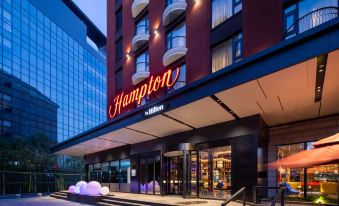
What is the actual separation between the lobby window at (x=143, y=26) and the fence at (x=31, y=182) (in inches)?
934

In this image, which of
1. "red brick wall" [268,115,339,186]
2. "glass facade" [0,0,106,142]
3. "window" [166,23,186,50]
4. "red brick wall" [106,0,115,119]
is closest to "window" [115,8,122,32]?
"red brick wall" [106,0,115,119]

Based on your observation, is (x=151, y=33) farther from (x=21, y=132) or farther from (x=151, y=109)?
(x=21, y=132)

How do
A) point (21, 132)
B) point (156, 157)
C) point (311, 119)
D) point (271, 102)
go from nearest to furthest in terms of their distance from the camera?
1. point (271, 102)
2. point (311, 119)
3. point (156, 157)
4. point (21, 132)

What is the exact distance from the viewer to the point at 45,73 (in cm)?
6806

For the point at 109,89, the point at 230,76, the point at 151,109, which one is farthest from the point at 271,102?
the point at 109,89

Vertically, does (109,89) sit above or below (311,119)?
above

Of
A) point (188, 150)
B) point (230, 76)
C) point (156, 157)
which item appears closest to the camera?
point (230, 76)

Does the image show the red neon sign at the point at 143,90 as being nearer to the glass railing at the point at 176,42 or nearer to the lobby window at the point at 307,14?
the glass railing at the point at 176,42

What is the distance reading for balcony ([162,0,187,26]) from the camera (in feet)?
78.1

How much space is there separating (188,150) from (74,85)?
6419cm

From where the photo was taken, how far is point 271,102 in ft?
48.2

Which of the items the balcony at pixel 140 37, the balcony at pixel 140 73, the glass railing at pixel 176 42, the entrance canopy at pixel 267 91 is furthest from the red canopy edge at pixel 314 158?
the balcony at pixel 140 37

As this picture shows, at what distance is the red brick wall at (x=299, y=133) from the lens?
16781 millimetres

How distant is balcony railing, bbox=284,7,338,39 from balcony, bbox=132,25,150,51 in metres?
14.5
